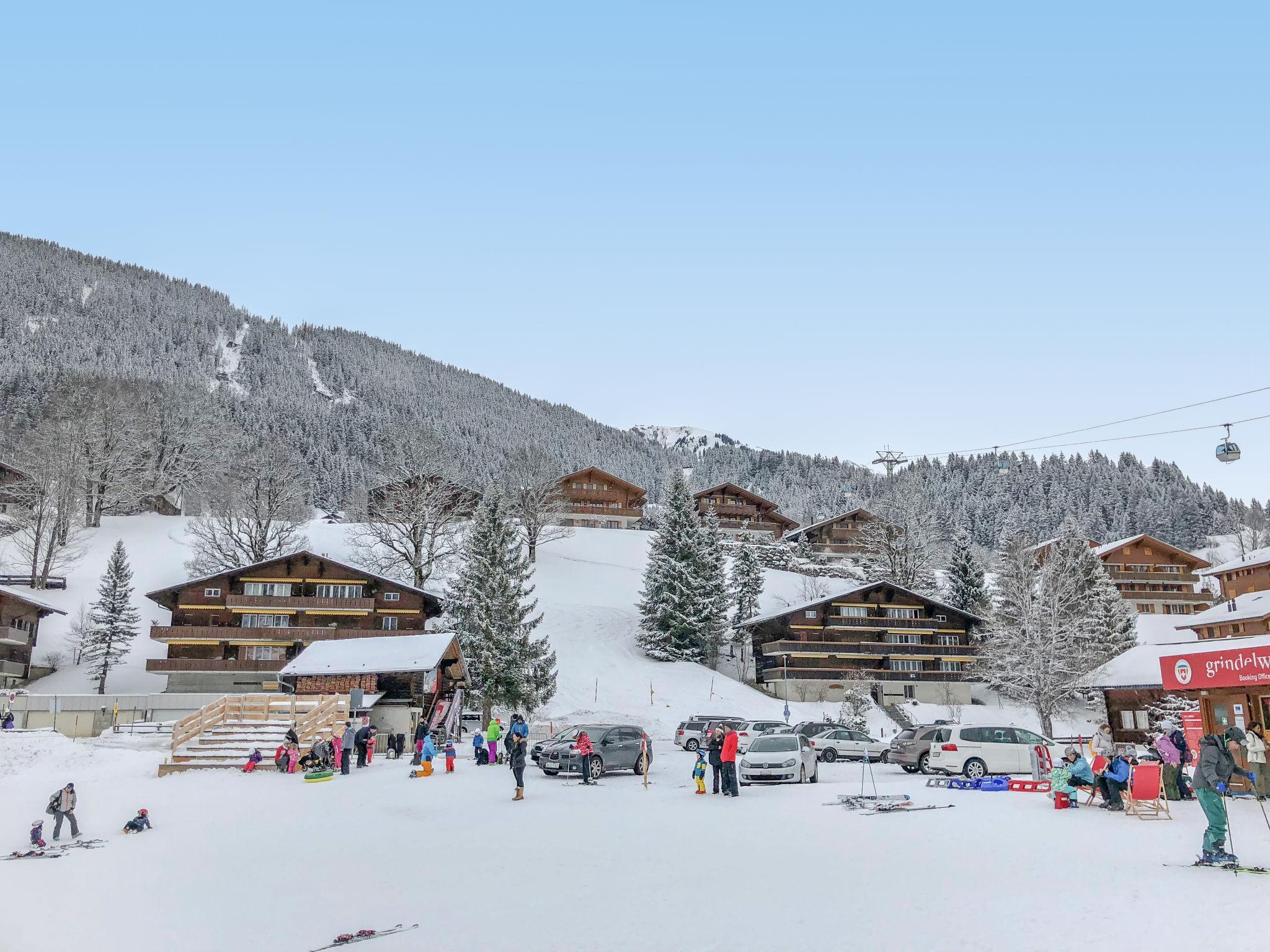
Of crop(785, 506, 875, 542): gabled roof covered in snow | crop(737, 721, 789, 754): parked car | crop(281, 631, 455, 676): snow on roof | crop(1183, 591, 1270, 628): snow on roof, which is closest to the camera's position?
crop(737, 721, 789, 754): parked car

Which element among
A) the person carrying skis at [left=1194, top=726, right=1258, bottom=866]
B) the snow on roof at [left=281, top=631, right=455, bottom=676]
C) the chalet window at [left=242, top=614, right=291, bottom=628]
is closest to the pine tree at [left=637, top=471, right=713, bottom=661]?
the snow on roof at [left=281, top=631, right=455, bottom=676]

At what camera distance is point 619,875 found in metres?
12.9

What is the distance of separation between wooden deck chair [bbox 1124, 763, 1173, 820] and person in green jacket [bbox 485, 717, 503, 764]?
58.3 feet

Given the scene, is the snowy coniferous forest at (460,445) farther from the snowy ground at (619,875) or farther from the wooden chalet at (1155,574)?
the snowy ground at (619,875)

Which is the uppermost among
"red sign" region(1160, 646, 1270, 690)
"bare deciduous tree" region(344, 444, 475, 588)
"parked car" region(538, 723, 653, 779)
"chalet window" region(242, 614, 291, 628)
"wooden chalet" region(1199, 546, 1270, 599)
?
"bare deciduous tree" region(344, 444, 475, 588)

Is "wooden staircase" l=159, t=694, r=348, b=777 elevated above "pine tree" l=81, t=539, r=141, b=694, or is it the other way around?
"pine tree" l=81, t=539, r=141, b=694

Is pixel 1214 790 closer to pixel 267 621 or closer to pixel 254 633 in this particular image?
pixel 254 633

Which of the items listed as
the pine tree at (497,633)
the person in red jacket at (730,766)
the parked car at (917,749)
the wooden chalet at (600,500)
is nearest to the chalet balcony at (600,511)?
the wooden chalet at (600,500)

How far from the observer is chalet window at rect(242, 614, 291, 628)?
55219 millimetres

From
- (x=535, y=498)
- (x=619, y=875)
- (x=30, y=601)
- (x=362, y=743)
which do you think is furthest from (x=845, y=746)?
(x=535, y=498)

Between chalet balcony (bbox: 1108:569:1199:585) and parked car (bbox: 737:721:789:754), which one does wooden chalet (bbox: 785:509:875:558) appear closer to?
chalet balcony (bbox: 1108:569:1199:585)

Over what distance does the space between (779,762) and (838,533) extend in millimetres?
80085

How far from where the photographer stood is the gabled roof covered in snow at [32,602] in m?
50.8

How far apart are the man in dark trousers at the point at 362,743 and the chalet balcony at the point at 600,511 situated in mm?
73054
